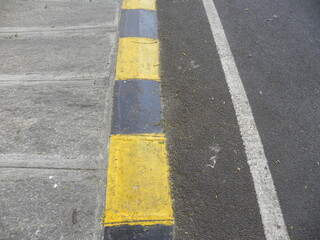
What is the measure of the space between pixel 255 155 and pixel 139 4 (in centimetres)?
287

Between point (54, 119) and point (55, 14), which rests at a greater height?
point (55, 14)

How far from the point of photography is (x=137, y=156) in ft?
7.77

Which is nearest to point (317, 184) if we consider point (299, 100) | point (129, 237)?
point (299, 100)

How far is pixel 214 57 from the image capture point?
130 inches

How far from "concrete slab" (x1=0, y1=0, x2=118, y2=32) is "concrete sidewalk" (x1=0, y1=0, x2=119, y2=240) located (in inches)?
0.5

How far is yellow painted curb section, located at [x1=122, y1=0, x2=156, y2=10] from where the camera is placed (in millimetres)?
4243

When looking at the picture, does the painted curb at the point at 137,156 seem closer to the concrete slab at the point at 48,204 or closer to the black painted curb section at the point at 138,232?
the black painted curb section at the point at 138,232

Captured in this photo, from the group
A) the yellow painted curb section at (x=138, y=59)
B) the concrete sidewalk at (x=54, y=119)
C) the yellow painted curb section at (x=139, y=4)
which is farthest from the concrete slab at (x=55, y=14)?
the yellow painted curb section at (x=138, y=59)

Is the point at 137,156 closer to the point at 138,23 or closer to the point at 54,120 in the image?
the point at 54,120

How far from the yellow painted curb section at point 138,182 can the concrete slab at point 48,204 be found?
129 mm

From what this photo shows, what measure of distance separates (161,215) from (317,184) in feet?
3.68

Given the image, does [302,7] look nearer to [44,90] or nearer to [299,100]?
[299,100]

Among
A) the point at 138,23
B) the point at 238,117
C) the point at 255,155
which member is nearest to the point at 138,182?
the point at 255,155

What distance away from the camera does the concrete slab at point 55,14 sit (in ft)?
12.7
